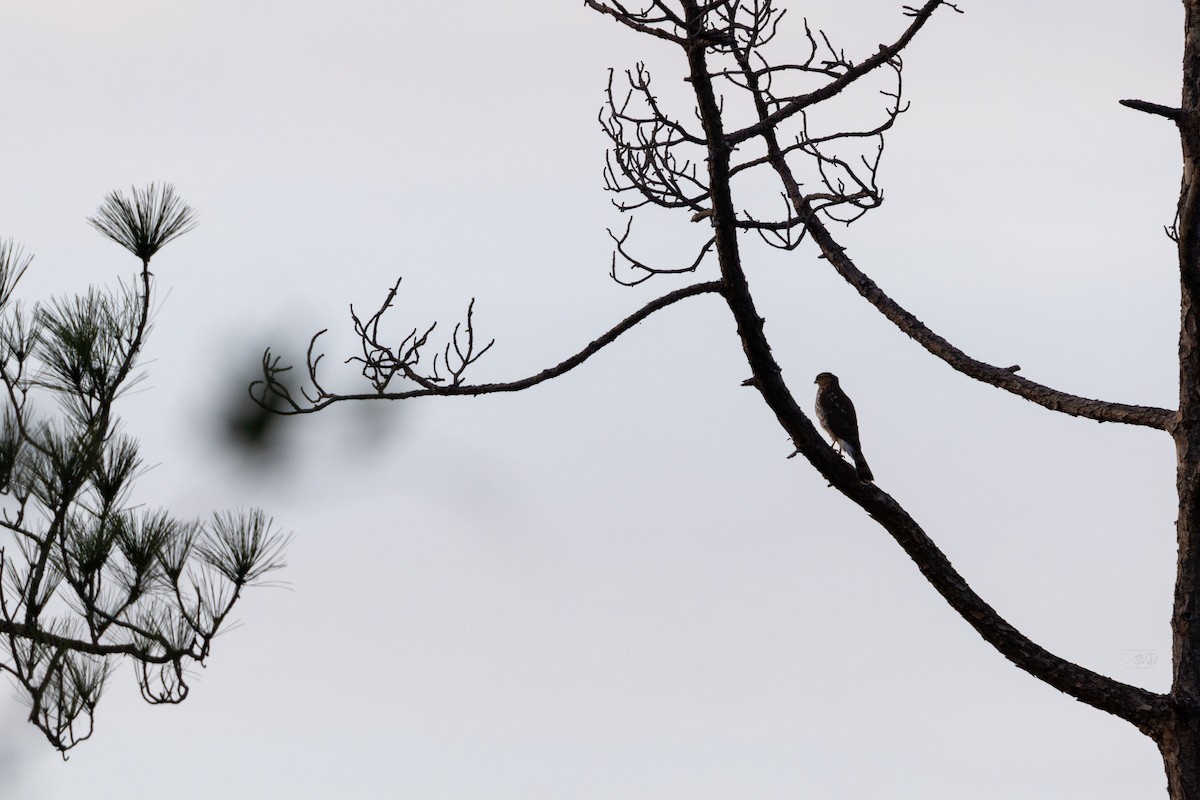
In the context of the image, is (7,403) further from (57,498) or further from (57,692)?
(57,692)

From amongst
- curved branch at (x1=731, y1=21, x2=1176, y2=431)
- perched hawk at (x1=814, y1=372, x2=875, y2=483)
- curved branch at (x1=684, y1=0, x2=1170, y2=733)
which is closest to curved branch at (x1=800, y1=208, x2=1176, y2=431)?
curved branch at (x1=731, y1=21, x2=1176, y2=431)

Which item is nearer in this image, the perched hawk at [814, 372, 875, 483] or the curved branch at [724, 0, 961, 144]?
the curved branch at [724, 0, 961, 144]

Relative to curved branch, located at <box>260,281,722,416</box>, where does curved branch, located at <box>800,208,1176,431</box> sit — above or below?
above

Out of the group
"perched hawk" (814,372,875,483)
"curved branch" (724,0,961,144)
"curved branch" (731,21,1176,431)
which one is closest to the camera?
"curved branch" (724,0,961,144)

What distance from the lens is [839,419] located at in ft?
28.2

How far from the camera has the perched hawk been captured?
8328 mm

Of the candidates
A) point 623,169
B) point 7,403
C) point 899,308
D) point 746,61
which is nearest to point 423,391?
point 623,169

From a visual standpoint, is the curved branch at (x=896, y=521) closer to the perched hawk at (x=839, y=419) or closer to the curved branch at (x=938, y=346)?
the curved branch at (x=938, y=346)

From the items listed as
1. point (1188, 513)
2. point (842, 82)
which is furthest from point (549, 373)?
point (1188, 513)

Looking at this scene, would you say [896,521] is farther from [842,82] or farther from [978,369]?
[842,82]

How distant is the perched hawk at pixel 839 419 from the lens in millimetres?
8328

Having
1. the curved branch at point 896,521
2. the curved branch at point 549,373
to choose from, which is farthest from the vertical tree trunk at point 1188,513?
the curved branch at point 549,373

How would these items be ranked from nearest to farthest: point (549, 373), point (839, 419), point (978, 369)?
point (549, 373) < point (978, 369) < point (839, 419)

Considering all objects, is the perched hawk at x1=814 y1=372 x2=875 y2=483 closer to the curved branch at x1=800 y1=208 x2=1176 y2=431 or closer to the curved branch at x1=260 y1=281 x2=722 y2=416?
the curved branch at x1=800 y1=208 x2=1176 y2=431
